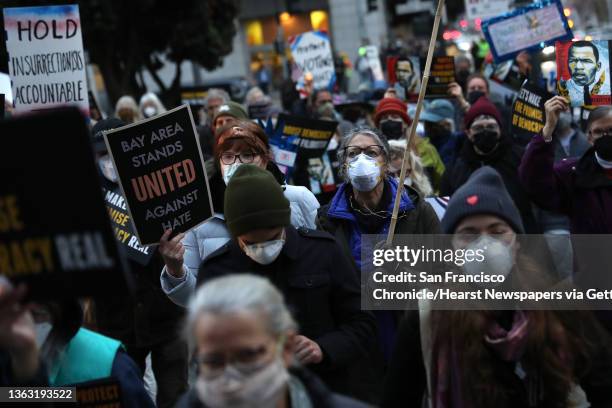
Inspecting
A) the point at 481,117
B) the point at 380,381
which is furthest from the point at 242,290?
the point at 481,117

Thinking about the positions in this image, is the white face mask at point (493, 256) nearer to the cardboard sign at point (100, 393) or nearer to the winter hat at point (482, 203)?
the winter hat at point (482, 203)

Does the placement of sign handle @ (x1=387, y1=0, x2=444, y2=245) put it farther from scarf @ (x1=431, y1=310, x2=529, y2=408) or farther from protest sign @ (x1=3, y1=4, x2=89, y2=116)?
protest sign @ (x1=3, y1=4, x2=89, y2=116)

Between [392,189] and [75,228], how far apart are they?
9.85 ft

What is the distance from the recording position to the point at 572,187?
5.35m

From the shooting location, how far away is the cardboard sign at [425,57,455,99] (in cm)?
1057

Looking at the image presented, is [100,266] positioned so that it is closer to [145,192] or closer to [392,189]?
[145,192]

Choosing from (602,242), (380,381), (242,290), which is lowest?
(380,381)

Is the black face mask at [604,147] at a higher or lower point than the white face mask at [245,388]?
higher

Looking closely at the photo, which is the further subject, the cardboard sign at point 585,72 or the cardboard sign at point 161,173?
the cardboard sign at point 585,72

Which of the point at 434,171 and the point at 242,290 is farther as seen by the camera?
the point at 434,171

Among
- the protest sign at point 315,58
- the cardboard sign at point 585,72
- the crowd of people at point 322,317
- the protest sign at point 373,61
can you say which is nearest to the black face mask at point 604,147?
the crowd of people at point 322,317

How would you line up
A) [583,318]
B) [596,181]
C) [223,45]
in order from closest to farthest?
[583,318], [596,181], [223,45]

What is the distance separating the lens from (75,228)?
2.53 m

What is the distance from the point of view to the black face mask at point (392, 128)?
28.4 ft
